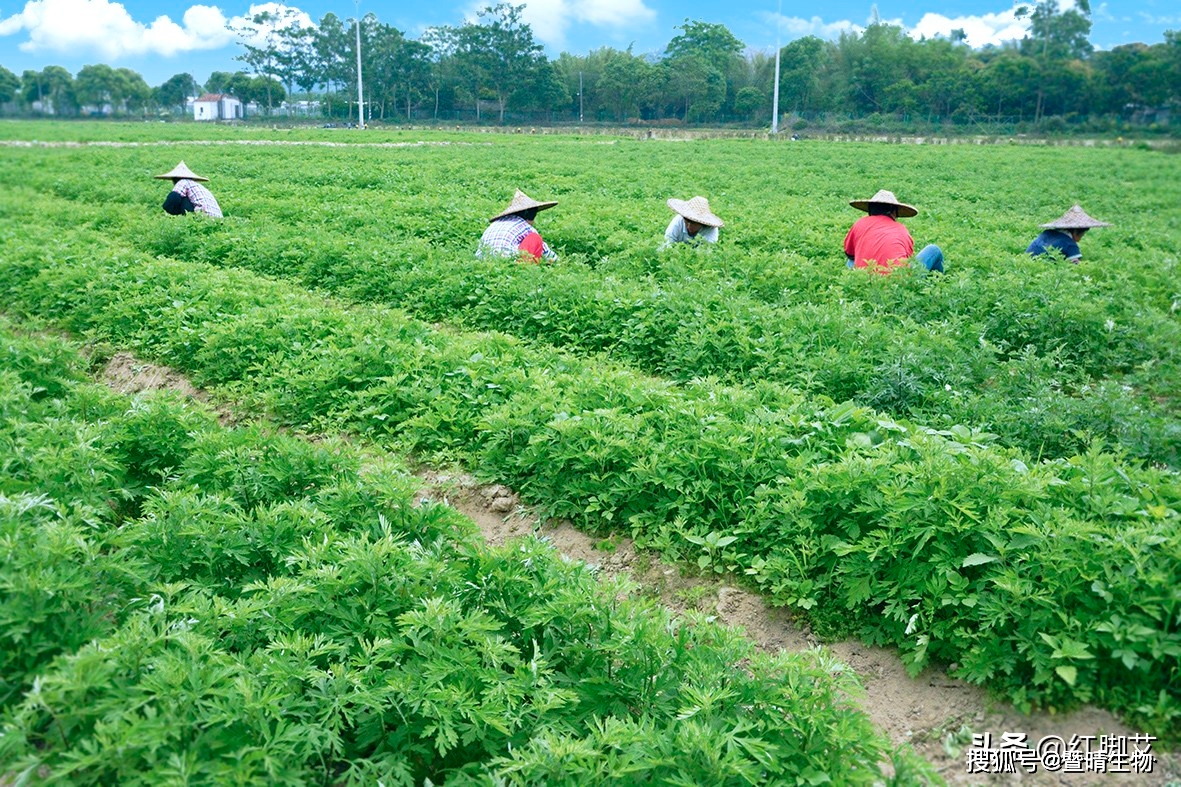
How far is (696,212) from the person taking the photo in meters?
11.4

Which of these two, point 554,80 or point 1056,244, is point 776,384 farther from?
point 554,80

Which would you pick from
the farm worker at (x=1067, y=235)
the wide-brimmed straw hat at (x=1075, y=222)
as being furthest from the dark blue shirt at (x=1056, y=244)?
the wide-brimmed straw hat at (x=1075, y=222)

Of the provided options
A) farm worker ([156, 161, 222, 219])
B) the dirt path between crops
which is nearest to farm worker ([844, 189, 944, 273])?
the dirt path between crops

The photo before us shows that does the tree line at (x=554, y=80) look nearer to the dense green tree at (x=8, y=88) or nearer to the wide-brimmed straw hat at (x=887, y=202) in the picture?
the dense green tree at (x=8, y=88)

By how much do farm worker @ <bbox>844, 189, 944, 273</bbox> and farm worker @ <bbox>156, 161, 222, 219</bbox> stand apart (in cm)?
1029

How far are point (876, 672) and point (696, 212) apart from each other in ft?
27.6

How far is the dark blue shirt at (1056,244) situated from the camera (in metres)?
11.2

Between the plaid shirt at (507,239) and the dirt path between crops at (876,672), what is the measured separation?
534 centimetres

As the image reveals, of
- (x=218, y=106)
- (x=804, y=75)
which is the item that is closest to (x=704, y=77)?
(x=804, y=75)

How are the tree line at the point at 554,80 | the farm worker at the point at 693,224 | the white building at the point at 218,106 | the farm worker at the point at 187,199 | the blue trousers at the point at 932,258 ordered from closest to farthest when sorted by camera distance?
the blue trousers at the point at 932,258, the farm worker at the point at 693,224, the farm worker at the point at 187,199, the tree line at the point at 554,80, the white building at the point at 218,106

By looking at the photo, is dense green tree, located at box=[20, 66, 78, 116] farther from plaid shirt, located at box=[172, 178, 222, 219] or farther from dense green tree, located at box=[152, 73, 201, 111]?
plaid shirt, located at box=[172, 178, 222, 219]

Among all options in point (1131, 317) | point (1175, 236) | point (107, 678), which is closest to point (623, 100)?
point (1175, 236)

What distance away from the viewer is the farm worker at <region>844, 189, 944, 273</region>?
9891 millimetres

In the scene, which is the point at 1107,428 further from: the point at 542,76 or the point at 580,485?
the point at 542,76
